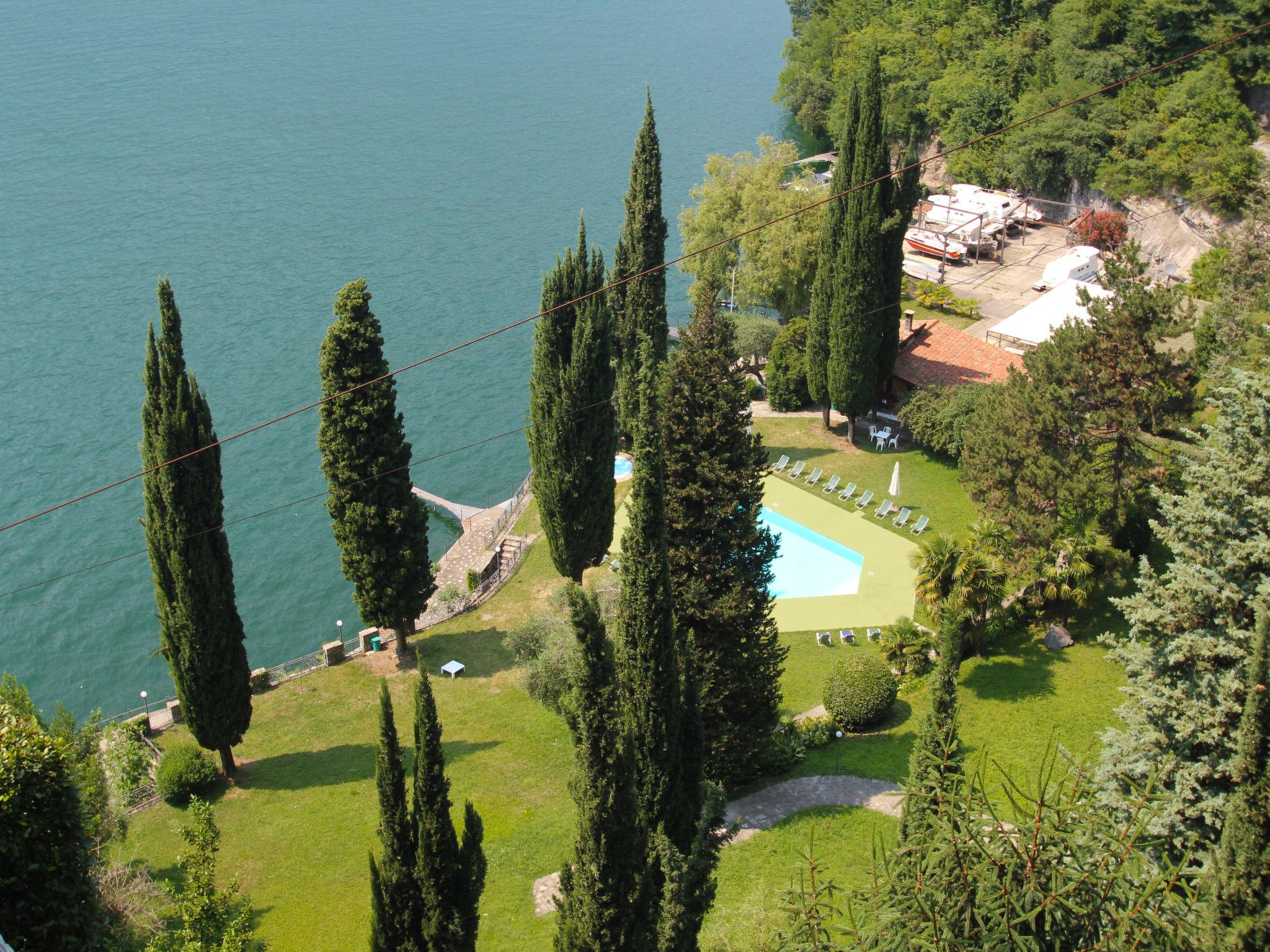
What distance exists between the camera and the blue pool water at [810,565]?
Answer: 3228cm

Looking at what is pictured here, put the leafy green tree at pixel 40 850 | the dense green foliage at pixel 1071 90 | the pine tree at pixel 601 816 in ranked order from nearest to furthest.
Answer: the leafy green tree at pixel 40 850, the pine tree at pixel 601 816, the dense green foliage at pixel 1071 90

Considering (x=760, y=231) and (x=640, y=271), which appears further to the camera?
(x=760, y=231)

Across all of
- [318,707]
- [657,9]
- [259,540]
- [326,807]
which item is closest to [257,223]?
[259,540]

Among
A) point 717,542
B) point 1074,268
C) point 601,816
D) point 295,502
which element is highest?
point 1074,268

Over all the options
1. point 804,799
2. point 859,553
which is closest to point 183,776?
point 804,799

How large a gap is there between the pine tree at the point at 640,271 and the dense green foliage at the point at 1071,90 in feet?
90.8

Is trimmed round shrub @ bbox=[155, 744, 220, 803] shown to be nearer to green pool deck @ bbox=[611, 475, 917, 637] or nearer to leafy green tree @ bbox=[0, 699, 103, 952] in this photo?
green pool deck @ bbox=[611, 475, 917, 637]

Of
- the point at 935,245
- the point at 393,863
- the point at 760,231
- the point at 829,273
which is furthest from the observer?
the point at 935,245

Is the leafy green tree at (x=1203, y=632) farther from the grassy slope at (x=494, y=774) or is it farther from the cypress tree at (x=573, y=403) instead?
the cypress tree at (x=573, y=403)

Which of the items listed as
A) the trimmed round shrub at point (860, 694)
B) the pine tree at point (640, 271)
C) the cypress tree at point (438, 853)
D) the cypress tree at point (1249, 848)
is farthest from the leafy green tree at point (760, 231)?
the cypress tree at point (1249, 848)

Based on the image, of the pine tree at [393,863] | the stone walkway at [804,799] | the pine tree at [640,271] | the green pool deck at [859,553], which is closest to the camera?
the pine tree at [393,863]

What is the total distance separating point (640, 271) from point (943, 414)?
33.5 feet

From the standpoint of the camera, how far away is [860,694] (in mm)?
25469

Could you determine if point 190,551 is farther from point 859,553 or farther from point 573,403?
point 859,553
